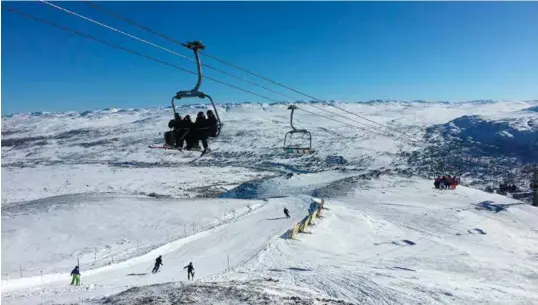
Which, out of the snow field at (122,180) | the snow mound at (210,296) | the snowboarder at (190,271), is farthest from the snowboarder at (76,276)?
the snow field at (122,180)

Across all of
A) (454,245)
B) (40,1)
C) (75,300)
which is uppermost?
(40,1)

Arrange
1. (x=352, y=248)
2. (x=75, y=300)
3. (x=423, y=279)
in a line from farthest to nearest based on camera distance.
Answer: (x=352, y=248) → (x=423, y=279) → (x=75, y=300)

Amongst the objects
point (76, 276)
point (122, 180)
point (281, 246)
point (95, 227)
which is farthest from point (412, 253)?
point (122, 180)

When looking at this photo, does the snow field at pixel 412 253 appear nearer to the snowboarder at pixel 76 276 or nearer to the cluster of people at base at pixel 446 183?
the cluster of people at base at pixel 446 183

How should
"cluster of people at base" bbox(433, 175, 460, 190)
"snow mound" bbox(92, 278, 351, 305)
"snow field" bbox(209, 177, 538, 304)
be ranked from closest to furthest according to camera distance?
"snow mound" bbox(92, 278, 351, 305), "snow field" bbox(209, 177, 538, 304), "cluster of people at base" bbox(433, 175, 460, 190)

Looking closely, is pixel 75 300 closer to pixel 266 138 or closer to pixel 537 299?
pixel 537 299

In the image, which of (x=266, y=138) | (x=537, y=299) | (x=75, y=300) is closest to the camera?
(x=75, y=300)

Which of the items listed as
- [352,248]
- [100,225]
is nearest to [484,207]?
[352,248]

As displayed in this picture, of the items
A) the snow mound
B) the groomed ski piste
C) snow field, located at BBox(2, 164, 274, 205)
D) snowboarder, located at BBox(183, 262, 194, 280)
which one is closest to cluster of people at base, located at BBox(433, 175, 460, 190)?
the groomed ski piste

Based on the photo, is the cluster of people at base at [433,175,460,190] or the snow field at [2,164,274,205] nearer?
the cluster of people at base at [433,175,460,190]

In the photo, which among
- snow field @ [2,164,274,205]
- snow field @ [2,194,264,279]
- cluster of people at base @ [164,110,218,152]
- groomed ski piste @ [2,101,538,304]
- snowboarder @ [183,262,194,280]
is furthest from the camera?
snow field @ [2,164,274,205]

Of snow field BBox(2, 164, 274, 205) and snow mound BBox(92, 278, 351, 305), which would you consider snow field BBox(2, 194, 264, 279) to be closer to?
snow mound BBox(92, 278, 351, 305)
